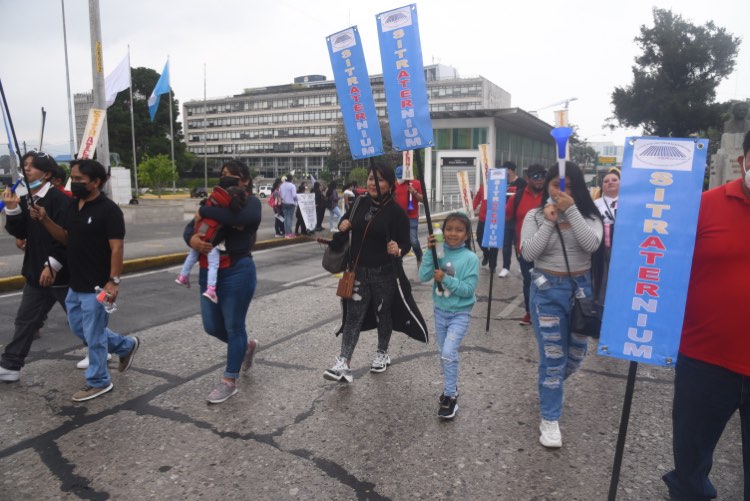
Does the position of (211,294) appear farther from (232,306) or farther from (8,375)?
(8,375)

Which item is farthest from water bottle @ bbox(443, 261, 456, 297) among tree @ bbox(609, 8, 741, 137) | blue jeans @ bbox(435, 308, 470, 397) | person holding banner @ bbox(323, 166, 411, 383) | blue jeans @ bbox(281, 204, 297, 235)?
tree @ bbox(609, 8, 741, 137)

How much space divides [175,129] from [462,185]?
63336mm

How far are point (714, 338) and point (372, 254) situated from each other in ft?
8.55

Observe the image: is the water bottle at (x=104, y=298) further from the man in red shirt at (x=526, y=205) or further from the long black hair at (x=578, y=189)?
the man in red shirt at (x=526, y=205)

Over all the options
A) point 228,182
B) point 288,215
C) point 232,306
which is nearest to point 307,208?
point 288,215

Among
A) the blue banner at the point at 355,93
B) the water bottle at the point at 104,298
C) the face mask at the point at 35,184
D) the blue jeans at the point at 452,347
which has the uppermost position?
the blue banner at the point at 355,93

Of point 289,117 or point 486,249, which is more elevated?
point 289,117

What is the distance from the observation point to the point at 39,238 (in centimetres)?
448

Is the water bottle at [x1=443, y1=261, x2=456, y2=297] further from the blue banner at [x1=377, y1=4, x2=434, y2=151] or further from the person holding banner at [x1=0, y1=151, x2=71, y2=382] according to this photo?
the person holding banner at [x1=0, y1=151, x2=71, y2=382]

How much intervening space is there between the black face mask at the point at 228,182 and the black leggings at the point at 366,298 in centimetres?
119

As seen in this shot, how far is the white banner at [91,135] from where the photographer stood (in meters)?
7.71

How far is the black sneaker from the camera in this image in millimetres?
3848

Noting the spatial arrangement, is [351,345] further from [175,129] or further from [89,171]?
[175,129]

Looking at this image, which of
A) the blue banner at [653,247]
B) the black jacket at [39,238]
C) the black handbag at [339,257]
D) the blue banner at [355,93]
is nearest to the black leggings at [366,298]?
the black handbag at [339,257]
